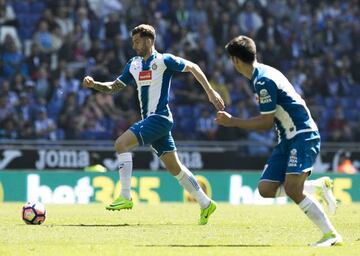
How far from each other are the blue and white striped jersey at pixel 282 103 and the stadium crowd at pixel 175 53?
13750mm

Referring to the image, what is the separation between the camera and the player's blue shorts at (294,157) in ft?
33.3

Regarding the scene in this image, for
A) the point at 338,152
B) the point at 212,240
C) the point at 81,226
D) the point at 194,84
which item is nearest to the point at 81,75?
the point at 194,84

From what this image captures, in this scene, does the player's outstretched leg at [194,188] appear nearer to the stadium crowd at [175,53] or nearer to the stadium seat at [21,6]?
the stadium crowd at [175,53]

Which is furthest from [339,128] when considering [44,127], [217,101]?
[217,101]

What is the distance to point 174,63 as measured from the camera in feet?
43.8

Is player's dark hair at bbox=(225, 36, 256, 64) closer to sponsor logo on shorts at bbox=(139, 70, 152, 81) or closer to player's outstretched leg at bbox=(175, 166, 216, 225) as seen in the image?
sponsor logo on shorts at bbox=(139, 70, 152, 81)

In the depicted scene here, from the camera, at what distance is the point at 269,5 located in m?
28.9

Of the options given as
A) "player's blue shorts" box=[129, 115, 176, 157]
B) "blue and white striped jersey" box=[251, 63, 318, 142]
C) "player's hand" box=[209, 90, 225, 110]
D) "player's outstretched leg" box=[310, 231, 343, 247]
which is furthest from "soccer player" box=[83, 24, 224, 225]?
"player's outstretched leg" box=[310, 231, 343, 247]

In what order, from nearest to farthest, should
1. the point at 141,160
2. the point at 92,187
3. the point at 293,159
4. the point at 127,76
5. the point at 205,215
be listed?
the point at 293,159
the point at 205,215
the point at 127,76
the point at 92,187
the point at 141,160

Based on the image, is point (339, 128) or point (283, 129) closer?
point (283, 129)

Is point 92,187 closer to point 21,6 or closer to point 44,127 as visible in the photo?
point 44,127

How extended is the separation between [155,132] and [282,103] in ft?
11.0

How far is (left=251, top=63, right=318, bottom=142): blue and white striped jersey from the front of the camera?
1008 centimetres

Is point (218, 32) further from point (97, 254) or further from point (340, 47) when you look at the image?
point (97, 254)
